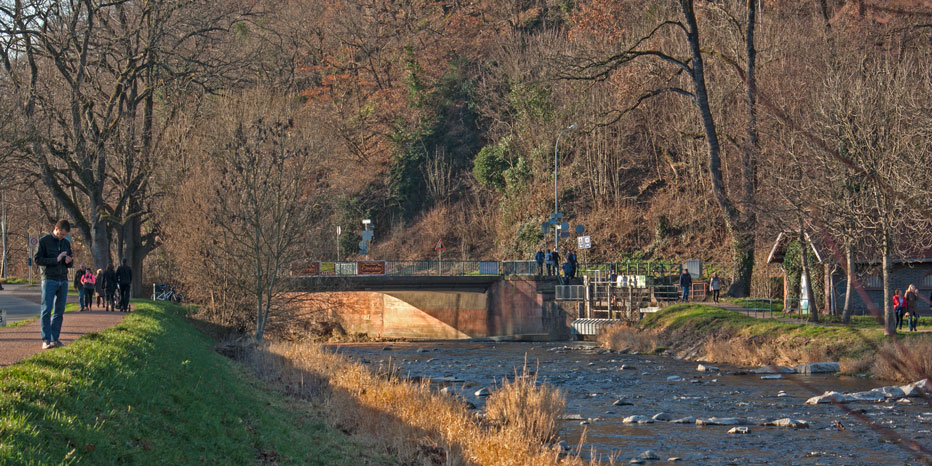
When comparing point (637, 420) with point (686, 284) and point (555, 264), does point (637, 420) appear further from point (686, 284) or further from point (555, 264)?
point (555, 264)

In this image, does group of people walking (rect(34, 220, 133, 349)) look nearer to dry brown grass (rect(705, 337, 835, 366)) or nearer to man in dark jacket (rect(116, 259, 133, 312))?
man in dark jacket (rect(116, 259, 133, 312))

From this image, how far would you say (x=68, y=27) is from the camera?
1369 inches

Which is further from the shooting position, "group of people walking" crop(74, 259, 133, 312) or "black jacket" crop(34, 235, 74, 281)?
"group of people walking" crop(74, 259, 133, 312)

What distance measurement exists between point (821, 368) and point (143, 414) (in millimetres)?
22333

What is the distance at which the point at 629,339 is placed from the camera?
4141 centimetres

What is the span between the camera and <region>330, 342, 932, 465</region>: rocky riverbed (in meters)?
16.4

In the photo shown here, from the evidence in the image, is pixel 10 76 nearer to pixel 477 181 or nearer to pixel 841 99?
pixel 841 99

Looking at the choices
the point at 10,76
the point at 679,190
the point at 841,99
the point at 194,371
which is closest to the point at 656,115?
the point at 679,190

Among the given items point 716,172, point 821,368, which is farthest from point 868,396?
point 716,172

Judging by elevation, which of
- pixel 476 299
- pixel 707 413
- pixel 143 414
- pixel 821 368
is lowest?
pixel 707 413

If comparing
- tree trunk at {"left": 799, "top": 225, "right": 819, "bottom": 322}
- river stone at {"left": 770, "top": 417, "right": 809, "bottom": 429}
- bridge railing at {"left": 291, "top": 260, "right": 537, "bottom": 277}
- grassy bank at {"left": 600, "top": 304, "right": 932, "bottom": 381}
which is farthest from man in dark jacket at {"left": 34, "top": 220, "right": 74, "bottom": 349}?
bridge railing at {"left": 291, "top": 260, "right": 537, "bottom": 277}

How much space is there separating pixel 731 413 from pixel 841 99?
43.1 ft

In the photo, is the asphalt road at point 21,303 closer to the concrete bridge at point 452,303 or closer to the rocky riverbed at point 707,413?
the rocky riverbed at point 707,413

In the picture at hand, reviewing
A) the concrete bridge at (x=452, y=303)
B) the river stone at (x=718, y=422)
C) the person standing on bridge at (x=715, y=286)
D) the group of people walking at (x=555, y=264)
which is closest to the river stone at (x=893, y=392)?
the river stone at (x=718, y=422)
